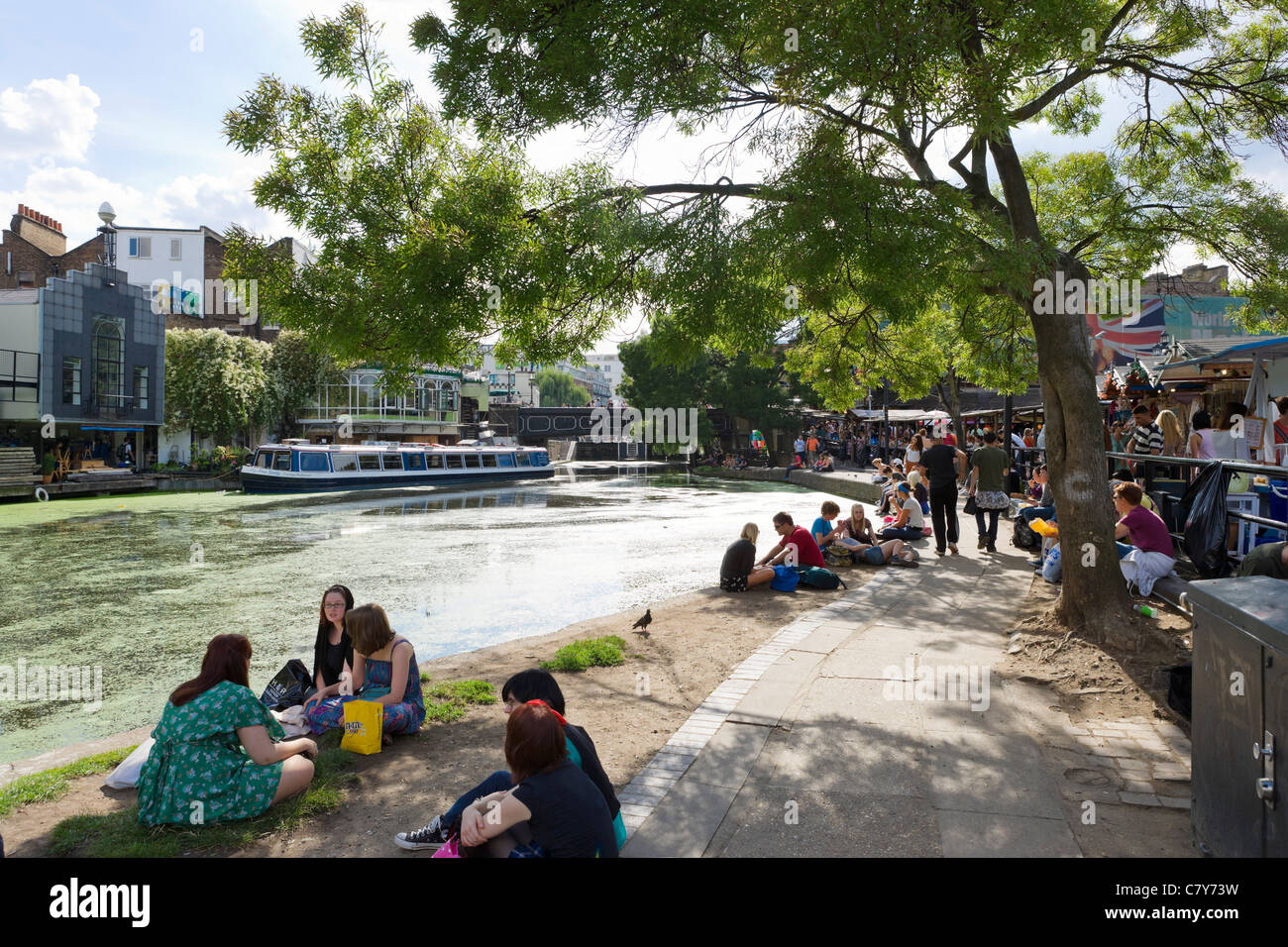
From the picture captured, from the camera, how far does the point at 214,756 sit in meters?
4.03

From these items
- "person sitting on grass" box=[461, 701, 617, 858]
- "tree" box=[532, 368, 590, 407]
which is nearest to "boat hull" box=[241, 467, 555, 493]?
"person sitting on grass" box=[461, 701, 617, 858]

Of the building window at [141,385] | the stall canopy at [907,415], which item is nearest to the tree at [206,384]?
the building window at [141,385]

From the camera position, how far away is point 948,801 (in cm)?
411

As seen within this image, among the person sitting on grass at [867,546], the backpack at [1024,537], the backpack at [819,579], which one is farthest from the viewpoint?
the backpack at [1024,537]

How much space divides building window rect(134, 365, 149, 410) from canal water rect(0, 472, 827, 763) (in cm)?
1056

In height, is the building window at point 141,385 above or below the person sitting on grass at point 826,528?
above

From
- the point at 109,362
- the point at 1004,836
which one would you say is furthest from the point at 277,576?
the point at 109,362

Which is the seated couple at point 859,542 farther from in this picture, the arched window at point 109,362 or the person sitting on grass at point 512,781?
the arched window at point 109,362

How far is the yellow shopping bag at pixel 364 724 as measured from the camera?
5004mm

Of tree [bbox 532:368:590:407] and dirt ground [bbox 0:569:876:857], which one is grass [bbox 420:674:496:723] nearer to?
dirt ground [bbox 0:569:876:857]
